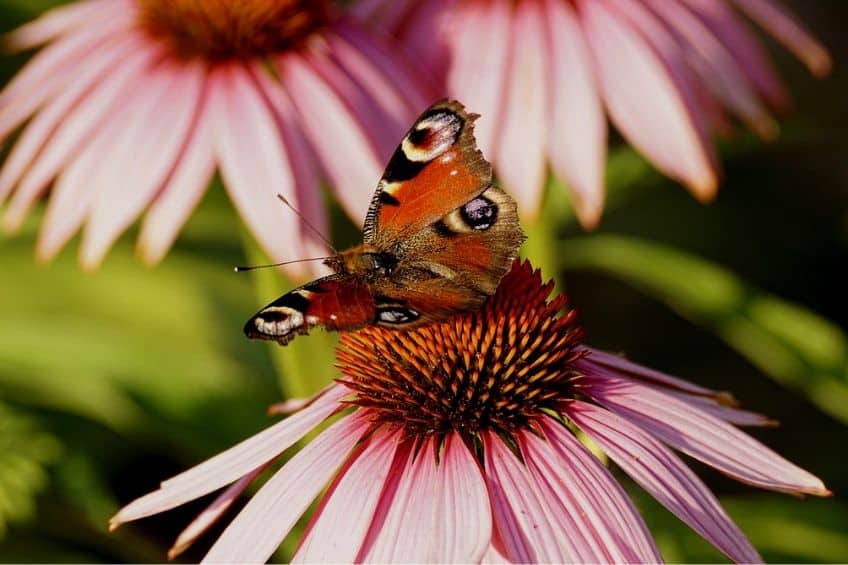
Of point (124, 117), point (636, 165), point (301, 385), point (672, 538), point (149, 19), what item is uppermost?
point (149, 19)

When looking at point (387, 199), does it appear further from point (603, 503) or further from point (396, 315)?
point (603, 503)

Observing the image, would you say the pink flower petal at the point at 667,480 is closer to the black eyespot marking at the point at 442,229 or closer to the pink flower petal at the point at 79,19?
the black eyespot marking at the point at 442,229

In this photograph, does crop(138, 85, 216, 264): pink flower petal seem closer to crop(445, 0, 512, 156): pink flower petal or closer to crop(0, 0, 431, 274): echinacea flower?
crop(0, 0, 431, 274): echinacea flower

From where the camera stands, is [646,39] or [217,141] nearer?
[217,141]

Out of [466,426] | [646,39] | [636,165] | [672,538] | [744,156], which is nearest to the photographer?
[466,426]

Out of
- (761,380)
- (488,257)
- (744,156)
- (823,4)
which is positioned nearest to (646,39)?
(488,257)

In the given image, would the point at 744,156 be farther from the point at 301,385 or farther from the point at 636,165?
the point at 301,385

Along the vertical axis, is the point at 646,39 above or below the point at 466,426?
above
